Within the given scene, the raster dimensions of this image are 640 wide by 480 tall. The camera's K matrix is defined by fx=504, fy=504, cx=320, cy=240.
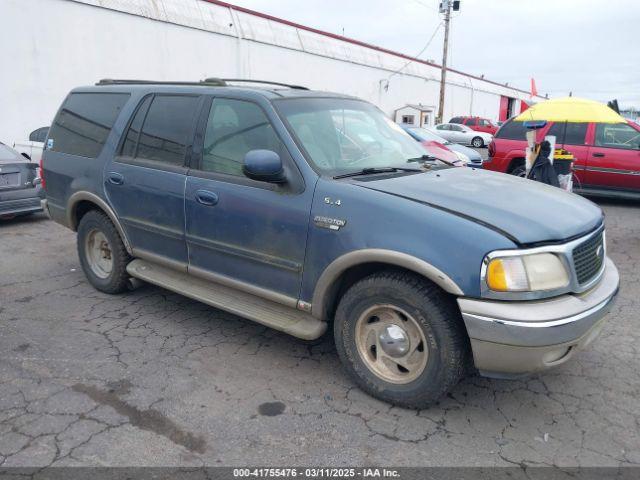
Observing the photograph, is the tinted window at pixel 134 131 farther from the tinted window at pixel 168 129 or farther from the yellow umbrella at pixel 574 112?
the yellow umbrella at pixel 574 112

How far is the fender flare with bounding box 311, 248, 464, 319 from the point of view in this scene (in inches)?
103

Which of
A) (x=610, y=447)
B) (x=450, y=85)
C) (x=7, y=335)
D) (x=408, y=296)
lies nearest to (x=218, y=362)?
(x=408, y=296)

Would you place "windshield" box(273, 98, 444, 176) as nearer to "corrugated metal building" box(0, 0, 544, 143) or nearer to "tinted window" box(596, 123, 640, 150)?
"tinted window" box(596, 123, 640, 150)

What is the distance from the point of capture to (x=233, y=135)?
3607 mm

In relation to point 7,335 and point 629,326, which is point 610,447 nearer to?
point 629,326

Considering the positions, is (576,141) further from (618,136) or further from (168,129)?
(168,129)

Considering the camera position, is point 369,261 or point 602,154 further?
point 602,154

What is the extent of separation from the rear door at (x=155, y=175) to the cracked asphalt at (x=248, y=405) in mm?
711

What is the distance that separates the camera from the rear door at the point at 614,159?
8922mm

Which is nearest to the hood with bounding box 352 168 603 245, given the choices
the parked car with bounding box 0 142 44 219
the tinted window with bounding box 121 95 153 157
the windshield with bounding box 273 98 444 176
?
the windshield with bounding box 273 98 444 176

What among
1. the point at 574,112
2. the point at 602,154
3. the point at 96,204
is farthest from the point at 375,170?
the point at 602,154

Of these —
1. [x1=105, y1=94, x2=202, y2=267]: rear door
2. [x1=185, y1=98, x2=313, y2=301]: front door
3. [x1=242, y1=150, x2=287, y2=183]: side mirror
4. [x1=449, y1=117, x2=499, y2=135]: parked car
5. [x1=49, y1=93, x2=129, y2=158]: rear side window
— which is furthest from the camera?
[x1=449, y1=117, x2=499, y2=135]: parked car

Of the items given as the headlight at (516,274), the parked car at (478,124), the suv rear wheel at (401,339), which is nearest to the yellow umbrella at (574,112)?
the headlight at (516,274)

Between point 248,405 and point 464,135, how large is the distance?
91.4ft
